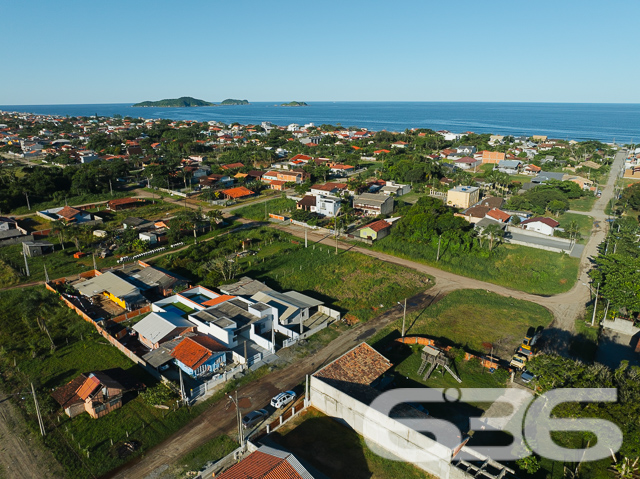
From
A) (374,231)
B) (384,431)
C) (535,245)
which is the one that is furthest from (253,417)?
(535,245)

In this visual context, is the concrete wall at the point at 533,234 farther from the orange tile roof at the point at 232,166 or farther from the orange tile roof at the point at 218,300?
the orange tile roof at the point at 232,166

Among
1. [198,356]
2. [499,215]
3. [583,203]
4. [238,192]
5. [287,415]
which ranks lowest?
[287,415]

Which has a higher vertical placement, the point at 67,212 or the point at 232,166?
the point at 232,166

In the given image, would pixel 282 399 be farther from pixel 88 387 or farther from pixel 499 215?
pixel 499 215

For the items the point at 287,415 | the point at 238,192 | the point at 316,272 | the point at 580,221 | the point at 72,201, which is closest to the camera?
the point at 287,415

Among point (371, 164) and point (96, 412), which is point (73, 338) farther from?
point (371, 164)

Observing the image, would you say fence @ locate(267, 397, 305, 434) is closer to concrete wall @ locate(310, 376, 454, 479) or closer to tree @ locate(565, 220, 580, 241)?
concrete wall @ locate(310, 376, 454, 479)

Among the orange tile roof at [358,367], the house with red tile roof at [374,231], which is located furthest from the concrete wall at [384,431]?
the house with red tile roof at [374,231]
